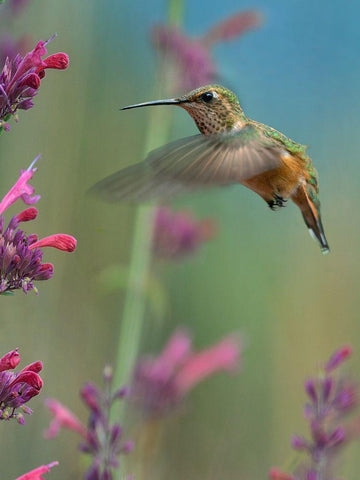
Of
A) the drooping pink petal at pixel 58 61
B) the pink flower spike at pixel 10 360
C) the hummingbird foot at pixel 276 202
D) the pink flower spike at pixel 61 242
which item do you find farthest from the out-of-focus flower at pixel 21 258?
the hummingbird foot at pixel 276 202

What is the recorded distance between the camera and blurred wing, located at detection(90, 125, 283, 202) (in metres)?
2.46

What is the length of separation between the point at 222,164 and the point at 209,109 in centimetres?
37

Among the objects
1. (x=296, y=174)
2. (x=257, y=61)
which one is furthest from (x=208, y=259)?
(x=296, y=174)

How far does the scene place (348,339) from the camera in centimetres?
645

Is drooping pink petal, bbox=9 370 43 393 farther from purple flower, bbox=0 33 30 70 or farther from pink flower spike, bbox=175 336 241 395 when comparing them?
pink flower spike, bbox=175 336 241 395

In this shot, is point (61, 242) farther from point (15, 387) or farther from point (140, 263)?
point (140, 263)

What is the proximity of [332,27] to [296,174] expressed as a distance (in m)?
4.33

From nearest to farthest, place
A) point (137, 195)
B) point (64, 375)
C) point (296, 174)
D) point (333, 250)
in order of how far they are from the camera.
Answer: point (137, 195) → point (296, 174) → point (64, 375) → point (333, 250)

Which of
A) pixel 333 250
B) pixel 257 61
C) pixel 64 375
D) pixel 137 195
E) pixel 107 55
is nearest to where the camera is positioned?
pixel 137 195

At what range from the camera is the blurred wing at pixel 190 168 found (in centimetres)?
246

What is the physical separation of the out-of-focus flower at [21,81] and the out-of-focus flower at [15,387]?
0.62m

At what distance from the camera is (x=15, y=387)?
6.77 ft

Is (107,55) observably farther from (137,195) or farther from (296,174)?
(137,195)

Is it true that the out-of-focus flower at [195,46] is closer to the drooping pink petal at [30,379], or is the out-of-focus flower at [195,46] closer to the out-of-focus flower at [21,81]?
the out-of-focus flower at [21,81]
